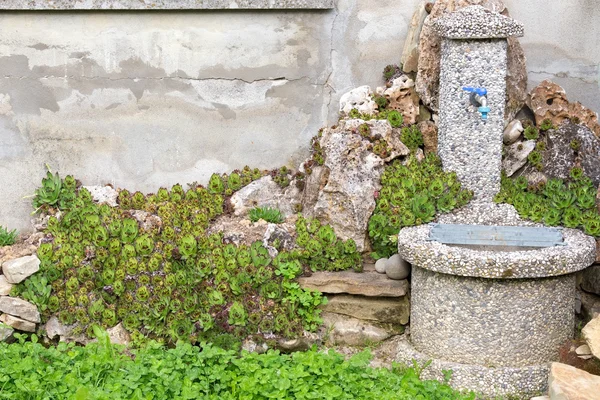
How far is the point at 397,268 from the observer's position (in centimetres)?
623

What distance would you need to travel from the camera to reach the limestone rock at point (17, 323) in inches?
249

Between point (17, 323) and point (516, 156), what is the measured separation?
3919 mm

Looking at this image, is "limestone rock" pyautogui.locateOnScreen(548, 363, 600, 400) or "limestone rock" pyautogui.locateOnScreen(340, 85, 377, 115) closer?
"limestone rock" pyautogui.locateOnScreen(548, 363, 600, 400)

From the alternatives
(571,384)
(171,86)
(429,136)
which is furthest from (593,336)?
(171,86)

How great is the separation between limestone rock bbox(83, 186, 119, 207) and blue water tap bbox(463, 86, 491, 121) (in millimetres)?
2925

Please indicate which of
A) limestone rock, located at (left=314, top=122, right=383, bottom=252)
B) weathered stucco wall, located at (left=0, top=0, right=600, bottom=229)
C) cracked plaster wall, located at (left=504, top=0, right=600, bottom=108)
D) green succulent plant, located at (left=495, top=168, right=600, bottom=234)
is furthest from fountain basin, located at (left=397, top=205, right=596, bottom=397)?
weathered stucco wall, located at (left=0, top=0, right=600, bottom=229)

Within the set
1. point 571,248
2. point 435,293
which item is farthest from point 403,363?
point 571,248

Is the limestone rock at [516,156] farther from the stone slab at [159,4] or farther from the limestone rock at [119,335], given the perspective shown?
the limestone rock at [119,335]

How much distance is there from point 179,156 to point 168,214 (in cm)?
71

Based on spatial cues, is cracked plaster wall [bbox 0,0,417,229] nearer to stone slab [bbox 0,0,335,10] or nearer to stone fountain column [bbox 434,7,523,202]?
stone slab [bbox 0,0,335,10]

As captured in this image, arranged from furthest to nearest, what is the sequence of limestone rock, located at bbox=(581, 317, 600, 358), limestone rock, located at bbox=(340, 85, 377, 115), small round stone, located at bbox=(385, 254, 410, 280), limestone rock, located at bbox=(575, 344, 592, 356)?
limestone rock, located at bbox=(340, 85, 377, 115) → small round stone, located at bbox=(385, 254, 410, 280) → limestone rock, located at bbox=(575, 344, 592, 356) → limestone rock, located at bbox=(581, 317, 600, 358)

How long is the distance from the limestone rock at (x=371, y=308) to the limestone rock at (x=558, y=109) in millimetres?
1855

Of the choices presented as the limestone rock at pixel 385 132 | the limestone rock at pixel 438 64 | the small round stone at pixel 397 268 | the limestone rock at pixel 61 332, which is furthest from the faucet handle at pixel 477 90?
the limestone rock at pixel 61 332

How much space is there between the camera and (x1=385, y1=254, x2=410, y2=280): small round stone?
6.23 m
